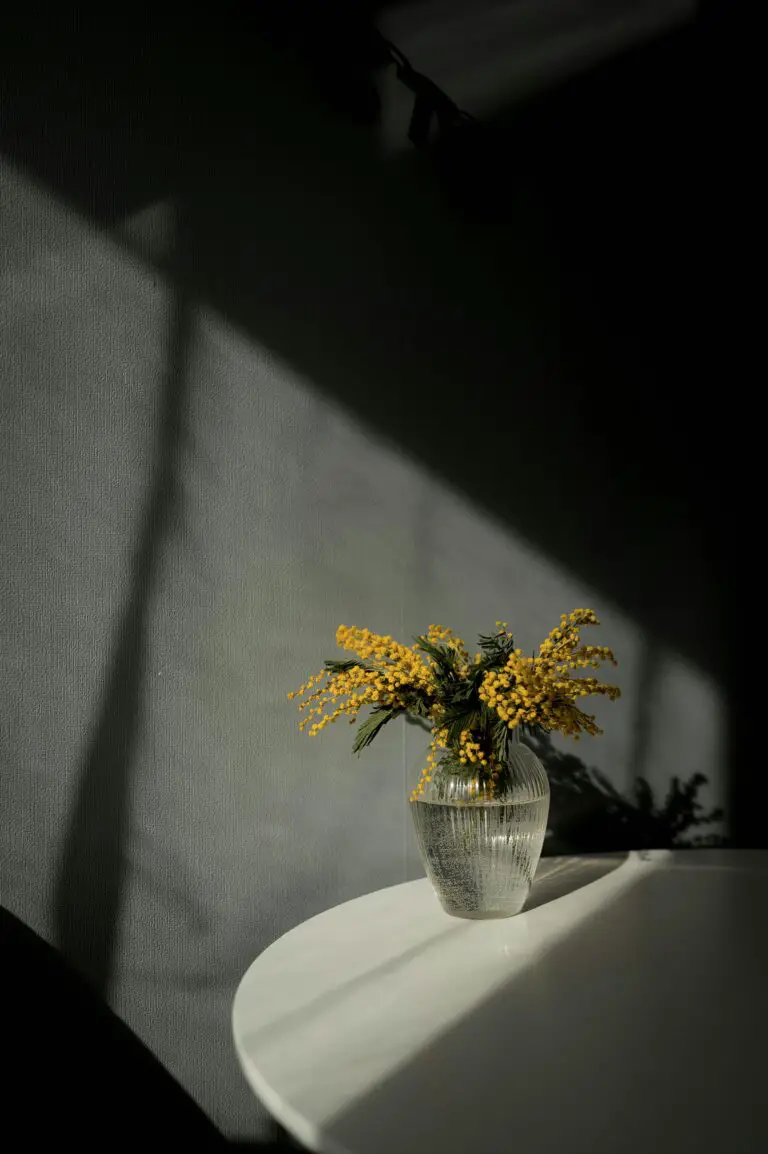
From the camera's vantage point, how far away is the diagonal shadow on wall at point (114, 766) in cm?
153

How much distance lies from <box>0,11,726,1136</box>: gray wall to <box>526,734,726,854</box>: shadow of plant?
46 mm

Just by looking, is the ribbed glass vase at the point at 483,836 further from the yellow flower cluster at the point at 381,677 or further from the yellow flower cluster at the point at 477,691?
the yellow flower cluster at the point at 381,677

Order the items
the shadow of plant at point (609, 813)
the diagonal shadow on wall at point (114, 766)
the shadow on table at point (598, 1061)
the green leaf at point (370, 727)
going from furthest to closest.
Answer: the shadow of plant at point (609, 813), the diagonal shadow on wall at point (114, 766), the green leaf at point (370, 727), the shadow on table at point (598, 1061)

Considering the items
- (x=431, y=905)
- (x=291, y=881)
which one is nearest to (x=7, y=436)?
(x=291, y=881)

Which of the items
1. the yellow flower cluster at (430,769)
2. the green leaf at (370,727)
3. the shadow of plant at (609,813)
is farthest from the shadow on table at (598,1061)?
the shadow of plant at (609,813)

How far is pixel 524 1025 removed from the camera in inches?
40.1

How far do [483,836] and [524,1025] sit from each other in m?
0.32

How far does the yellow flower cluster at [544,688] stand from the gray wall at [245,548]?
440 mm

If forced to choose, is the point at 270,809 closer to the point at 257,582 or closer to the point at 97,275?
the point at 257,582

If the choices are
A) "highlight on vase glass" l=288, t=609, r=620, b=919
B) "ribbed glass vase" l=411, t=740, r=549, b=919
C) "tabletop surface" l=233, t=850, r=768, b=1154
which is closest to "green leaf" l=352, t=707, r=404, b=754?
"highlight on vase glass" l=288, t=609, r=620, b=919

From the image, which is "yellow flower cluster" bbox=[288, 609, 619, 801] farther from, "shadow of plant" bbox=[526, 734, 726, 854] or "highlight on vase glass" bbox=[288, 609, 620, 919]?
"shadow of plant" bbox=[526, 734, 726, 854]

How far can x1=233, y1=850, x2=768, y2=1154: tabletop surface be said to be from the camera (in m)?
0.82

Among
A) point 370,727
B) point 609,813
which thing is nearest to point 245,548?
point 370,727

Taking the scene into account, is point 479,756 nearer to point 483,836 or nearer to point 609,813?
point 483,836
